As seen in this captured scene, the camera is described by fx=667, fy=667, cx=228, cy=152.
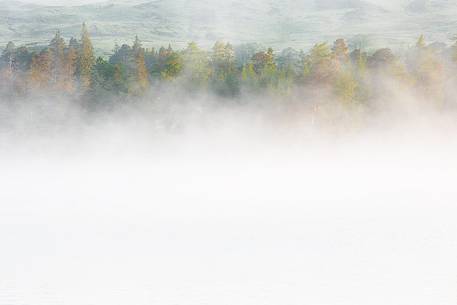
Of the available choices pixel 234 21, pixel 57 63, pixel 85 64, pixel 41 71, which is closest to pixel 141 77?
pixel 85 64

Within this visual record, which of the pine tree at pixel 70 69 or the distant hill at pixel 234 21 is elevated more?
the distant hill at pixel 234 21

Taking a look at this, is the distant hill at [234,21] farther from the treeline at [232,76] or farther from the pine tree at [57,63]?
the treeline at [232,76]

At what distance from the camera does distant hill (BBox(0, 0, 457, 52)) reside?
5340 inches

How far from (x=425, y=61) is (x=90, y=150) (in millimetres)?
26053

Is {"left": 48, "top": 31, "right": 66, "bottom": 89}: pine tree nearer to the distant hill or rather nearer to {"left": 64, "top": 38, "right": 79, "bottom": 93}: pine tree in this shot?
{"left": 64, "top": 38, "right": 79, "bottom": 93}: pine tree

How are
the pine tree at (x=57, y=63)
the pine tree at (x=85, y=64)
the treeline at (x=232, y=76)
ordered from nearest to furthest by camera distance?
the treeline at (x=232, y=76) → the pine tree at (x=57, y=63) → the pine tree at (x=85, y=64)

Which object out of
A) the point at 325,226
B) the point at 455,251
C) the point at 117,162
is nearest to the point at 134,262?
the point at 325,226

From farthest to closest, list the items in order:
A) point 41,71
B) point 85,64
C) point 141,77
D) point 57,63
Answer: point 85,64
point 57,63
point 41,71
point 141,77

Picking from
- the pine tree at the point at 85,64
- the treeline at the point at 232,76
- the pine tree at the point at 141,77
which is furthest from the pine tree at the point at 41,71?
the pine tree at the point at 141,77

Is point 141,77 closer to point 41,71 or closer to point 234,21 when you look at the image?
point 41,71

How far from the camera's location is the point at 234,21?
164625 millimetres

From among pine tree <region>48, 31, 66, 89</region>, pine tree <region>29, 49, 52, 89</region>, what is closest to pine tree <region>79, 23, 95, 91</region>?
pine tree <region>48, 31, 66, 89</region>

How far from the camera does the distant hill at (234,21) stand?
445 ft

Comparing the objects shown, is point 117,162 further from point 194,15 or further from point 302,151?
point 194,15
